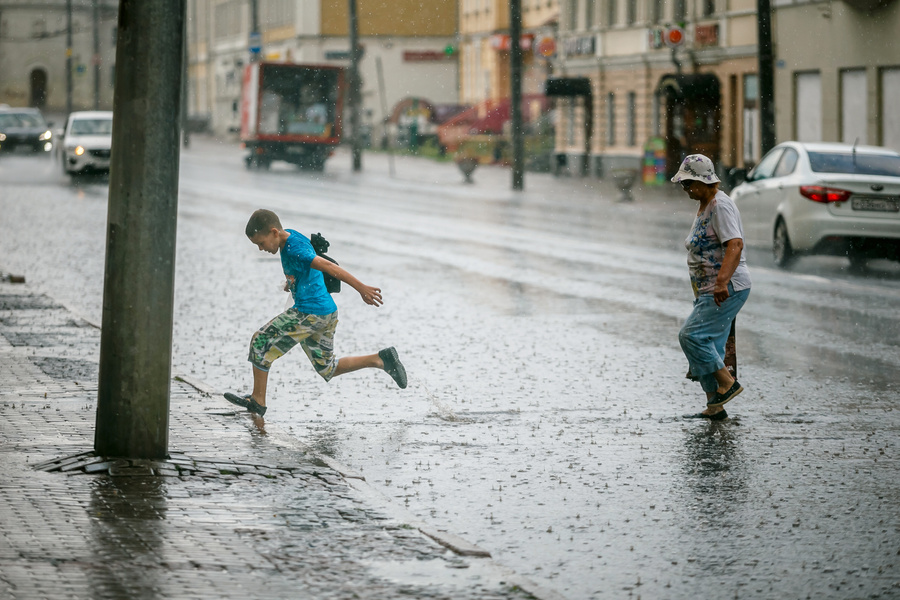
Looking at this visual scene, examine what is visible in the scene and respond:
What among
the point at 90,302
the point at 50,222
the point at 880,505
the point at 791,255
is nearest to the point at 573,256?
the point at 791,255

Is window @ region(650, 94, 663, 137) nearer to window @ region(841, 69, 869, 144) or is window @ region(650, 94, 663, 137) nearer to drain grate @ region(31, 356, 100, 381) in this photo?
window @ region(841, 69, 869, 144)

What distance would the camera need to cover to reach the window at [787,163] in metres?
19.0

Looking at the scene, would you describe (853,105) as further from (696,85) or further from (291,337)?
(291,337)

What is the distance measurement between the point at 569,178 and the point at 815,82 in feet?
33.1

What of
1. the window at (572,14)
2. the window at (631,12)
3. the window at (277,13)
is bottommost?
the window at (631,12)

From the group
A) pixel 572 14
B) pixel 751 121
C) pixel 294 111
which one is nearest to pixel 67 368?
pixel 751 121

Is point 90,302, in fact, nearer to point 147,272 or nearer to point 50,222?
point 147,272

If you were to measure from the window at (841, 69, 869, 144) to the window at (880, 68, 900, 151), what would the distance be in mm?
626

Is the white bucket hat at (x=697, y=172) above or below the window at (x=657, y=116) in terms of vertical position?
below

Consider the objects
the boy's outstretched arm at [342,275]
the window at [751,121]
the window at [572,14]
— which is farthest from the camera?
the window at [572,14]

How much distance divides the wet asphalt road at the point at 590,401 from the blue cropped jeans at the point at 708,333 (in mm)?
298

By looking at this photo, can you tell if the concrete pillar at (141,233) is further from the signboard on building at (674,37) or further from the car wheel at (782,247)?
the signboard on building at (674,37)

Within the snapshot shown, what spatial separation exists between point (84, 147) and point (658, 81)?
55.2ft

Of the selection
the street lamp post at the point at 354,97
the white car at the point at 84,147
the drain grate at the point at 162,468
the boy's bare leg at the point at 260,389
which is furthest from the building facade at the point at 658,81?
the drain grate at the point at 162,468
